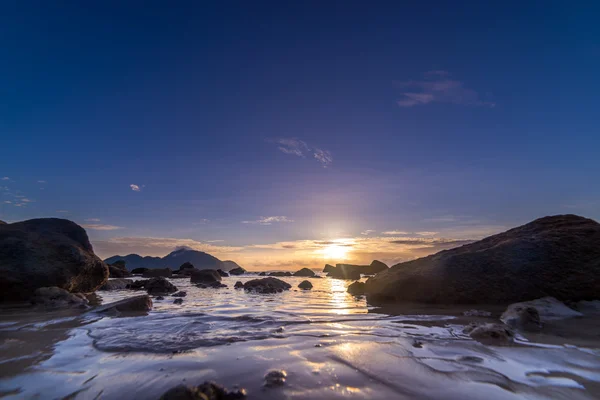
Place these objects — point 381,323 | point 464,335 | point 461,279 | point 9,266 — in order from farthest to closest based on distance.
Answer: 1. point 9,266
2. point 461,279
3. point 381,323
4. point 464,335

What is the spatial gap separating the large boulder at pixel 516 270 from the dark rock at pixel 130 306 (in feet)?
23.2

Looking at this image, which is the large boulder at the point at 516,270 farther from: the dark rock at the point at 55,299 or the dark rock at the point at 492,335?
the dark rock at the point at 55,299

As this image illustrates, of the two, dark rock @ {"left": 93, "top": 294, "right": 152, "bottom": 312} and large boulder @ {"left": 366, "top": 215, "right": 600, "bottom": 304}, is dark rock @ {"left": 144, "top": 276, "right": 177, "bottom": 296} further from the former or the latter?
large boulder @ {"left": 366, "top": 215, "right": 600, "bottom": 304}

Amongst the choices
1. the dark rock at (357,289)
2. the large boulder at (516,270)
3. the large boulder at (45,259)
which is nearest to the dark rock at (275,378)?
the large boulder at (516,270)

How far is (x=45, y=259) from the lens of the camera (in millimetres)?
10180

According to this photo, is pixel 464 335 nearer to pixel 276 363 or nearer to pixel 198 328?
pixel 276 363

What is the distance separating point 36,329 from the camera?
5020 millimetres

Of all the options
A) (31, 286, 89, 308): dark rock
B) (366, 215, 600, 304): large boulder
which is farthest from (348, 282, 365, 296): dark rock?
(31, 286, 89, 308): dark rock

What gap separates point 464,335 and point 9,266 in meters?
13.2

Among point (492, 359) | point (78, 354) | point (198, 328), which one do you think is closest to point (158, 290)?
point (198, 328)

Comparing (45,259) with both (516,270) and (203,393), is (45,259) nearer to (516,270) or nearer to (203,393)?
(203,393)

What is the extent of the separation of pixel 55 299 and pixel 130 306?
10.2 feet

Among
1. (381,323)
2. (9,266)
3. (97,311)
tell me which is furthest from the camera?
(9,266)

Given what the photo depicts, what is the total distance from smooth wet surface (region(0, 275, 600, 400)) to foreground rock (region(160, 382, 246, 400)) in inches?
5.5
